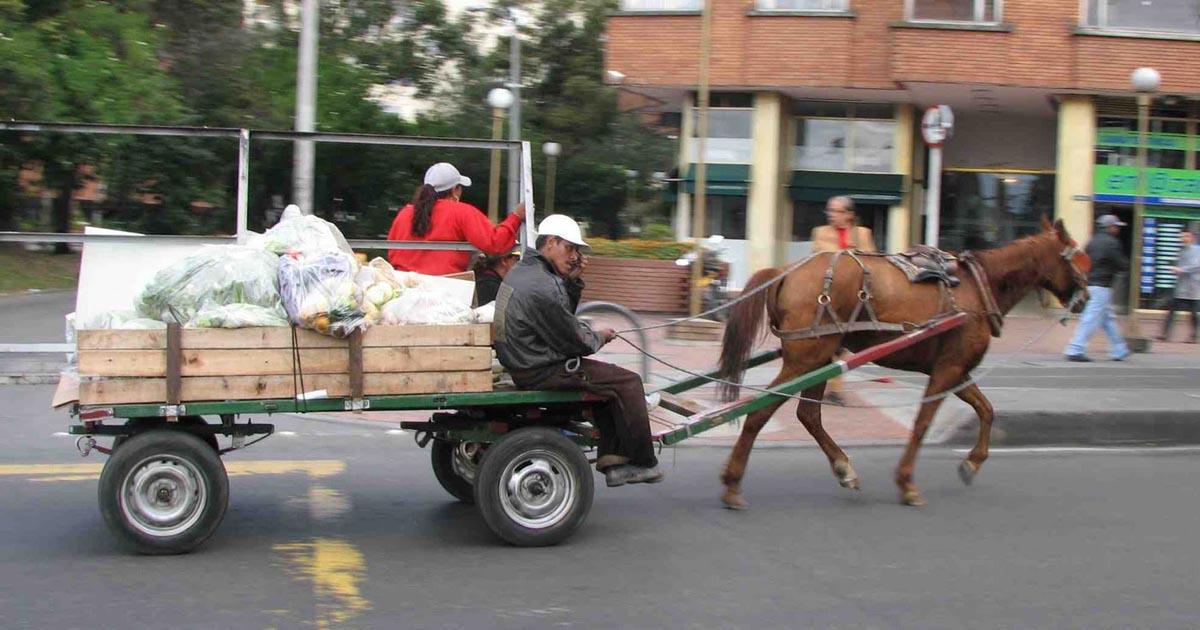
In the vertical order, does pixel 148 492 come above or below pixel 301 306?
below

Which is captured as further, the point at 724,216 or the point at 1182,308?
the point at 724,216

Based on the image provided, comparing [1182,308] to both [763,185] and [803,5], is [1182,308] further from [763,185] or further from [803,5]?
[803,5]

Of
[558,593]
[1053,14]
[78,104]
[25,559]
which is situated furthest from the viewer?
[78,104]

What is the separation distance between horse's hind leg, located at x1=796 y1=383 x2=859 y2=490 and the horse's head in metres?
1.67

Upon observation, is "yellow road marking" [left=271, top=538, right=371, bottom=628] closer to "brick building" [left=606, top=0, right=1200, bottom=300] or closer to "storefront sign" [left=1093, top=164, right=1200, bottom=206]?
"brick building" [left=606, top=0, right=1200, bottom=300]

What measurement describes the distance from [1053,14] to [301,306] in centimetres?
1911

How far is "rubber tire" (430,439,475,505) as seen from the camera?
709 centimetres

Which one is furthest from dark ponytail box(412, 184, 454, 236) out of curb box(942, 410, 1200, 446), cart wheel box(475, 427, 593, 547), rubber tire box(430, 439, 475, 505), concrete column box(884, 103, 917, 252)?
concrete column box(884, 103, 917, 252)

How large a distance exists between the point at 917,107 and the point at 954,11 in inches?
107

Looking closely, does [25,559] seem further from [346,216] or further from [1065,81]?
[1065,81]

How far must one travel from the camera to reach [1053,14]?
21.4 m

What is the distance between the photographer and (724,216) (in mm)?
24875

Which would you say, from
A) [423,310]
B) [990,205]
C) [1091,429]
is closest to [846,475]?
[423,310]

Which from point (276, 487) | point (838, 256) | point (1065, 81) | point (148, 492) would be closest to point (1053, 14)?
point (1065, 81)
